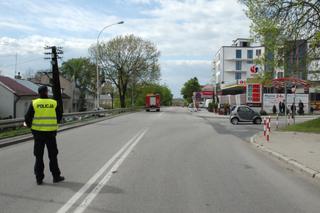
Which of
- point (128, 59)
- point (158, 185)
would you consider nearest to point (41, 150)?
point (158, 185)

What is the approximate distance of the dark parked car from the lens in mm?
33375

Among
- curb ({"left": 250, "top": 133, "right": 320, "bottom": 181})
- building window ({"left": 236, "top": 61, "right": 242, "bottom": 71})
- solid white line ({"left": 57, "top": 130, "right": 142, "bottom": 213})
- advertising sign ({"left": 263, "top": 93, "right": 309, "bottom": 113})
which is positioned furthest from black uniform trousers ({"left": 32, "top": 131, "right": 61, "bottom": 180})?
building window ({"left": 236, "top": 61, "right": 242, "bottom": 71})

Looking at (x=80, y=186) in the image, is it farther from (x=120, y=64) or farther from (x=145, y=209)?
(x=120, y=64)

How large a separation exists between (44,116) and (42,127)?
218 mm

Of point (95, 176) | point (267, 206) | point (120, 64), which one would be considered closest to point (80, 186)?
point (95, 176)

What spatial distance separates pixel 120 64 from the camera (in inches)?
2793

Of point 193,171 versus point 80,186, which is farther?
point 193,171

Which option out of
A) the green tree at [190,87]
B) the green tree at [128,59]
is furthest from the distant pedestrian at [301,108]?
the green tree at [190,87]

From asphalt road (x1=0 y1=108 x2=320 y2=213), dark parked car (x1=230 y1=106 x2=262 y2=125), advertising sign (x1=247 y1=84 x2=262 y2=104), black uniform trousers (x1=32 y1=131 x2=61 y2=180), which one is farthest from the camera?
advertising sign (x1=247 y1=84 x2=262 y2=104)

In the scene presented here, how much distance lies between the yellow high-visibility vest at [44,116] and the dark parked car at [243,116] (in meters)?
25.8

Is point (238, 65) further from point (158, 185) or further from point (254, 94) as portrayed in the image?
point (158, 185)

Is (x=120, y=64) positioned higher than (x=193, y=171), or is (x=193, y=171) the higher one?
(x=120, y=64)

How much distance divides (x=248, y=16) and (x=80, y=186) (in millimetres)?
17689

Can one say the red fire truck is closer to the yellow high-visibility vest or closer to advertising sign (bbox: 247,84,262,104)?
advertising sign (bbox: 247,84,262,104)
